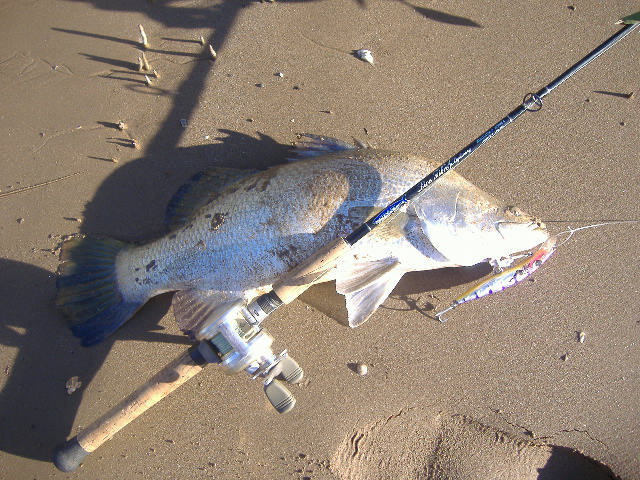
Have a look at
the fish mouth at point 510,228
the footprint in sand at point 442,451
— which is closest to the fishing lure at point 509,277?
the fish mouth at point 510,228

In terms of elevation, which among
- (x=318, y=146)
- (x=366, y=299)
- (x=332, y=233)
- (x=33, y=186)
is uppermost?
(x=318, y=146)

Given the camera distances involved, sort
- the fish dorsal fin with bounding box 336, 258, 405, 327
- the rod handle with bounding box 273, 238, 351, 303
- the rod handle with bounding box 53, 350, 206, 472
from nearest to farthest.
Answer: the rod handle with bounding box 273, 238, 351, 303 → the rod handle with bounding box 53, 350, 206, 472 → the fish dorsal fin with bounding box 336, 258, 405, 327

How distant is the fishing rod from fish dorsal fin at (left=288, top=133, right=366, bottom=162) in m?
0.67

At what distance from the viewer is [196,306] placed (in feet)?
7.92

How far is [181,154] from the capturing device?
2783 millimetres

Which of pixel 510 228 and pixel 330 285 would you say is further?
pixel 330 285

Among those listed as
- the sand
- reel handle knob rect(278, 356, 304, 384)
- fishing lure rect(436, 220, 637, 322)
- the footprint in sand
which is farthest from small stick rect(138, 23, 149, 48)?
the footprint in sand

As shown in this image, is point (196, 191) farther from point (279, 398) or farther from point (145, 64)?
point (279, 398)

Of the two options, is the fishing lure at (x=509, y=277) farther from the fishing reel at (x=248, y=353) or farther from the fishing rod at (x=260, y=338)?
the fishing reel at (x=248, y=353)

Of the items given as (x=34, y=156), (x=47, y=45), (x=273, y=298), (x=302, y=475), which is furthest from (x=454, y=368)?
(x=47, y=45)

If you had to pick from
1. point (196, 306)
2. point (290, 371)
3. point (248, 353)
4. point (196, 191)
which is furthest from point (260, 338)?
point (196, 191)

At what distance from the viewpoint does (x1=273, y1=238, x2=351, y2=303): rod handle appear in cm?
201

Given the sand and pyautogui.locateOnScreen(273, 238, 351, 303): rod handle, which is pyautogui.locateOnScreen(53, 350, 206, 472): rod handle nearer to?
the sand

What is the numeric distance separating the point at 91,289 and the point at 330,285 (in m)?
1.56
